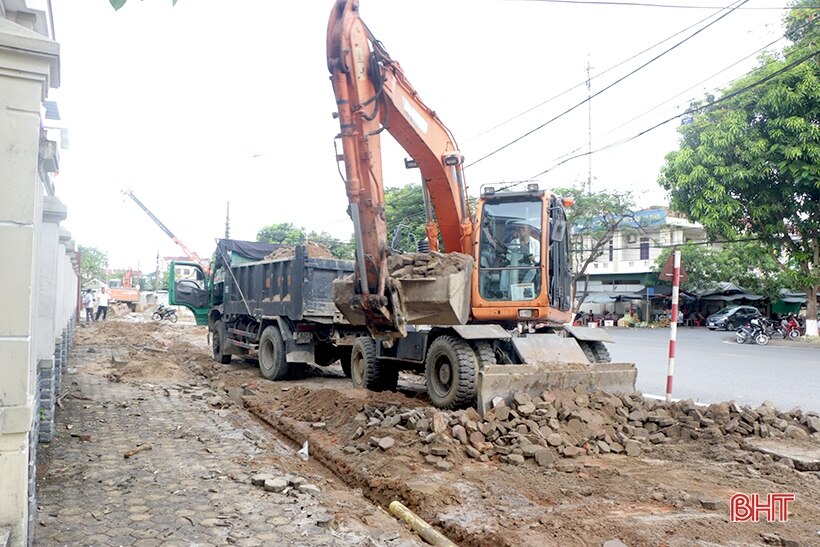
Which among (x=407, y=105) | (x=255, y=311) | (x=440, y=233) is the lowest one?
(x=255, y=311)

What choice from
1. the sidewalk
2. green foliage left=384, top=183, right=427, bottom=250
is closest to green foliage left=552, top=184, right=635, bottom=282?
green foliage left=384, top=183, right=427, bottom=250

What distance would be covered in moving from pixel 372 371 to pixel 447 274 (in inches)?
150

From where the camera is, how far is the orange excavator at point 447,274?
6395 mm

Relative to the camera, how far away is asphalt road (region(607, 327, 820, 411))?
1042cm

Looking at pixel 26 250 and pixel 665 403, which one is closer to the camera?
pixel 26 250

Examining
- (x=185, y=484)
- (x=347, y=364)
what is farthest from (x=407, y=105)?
(x=347, y=364)

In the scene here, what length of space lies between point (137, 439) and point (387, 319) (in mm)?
2959

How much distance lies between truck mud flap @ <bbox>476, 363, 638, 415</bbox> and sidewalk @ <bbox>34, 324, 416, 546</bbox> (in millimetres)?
1932

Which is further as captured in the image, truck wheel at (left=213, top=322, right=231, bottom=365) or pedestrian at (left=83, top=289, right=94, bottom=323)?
pedestrian at (left=83, top=289, right=94, bottom=323)

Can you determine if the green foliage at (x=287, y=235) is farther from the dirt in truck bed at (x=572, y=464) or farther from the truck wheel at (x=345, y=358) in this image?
the dirt in truck bed at (x=572, y=464)

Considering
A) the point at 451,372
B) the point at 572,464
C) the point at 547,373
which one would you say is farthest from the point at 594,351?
the point at 572,464

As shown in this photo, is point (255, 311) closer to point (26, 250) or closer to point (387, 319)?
point (387, 319)

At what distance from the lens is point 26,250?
3.25m

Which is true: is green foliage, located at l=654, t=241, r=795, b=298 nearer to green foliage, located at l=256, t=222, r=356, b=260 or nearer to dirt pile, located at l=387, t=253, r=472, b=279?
green foliage, located at l=256, t=222, r=356, b=260
